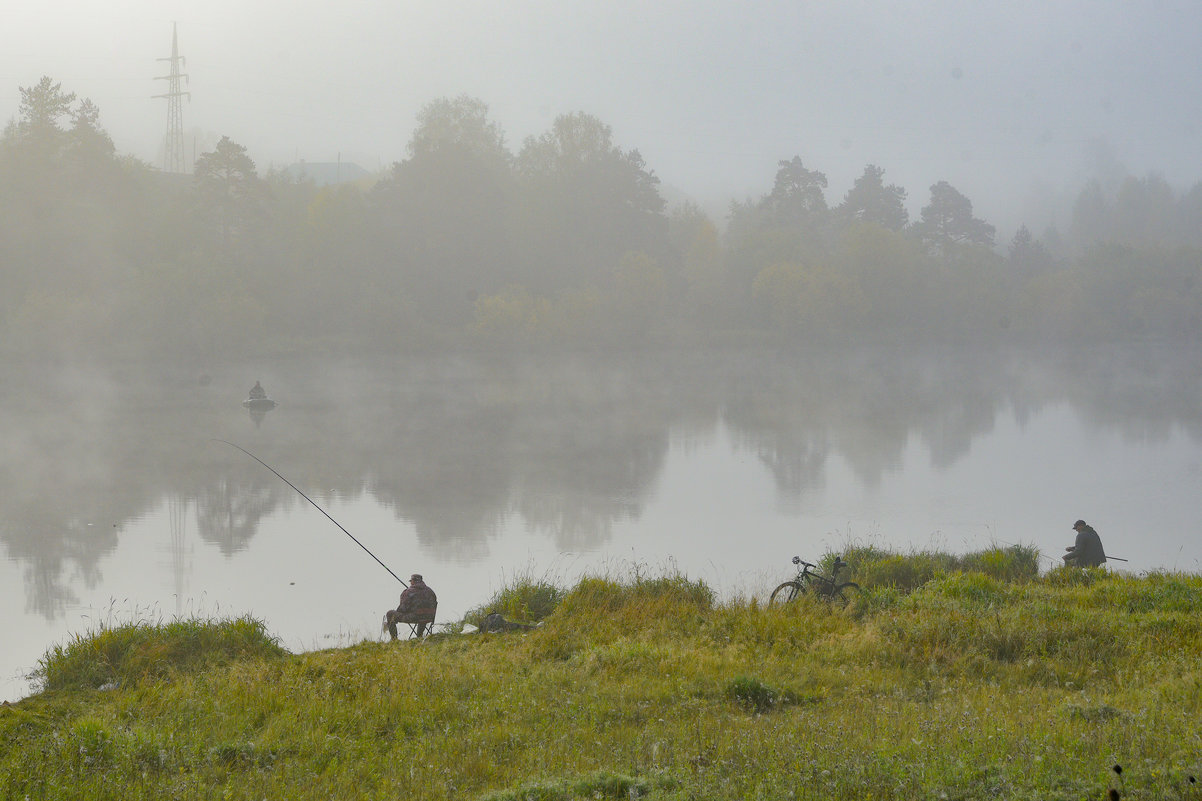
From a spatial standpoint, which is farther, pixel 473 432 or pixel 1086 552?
pixel 473 432

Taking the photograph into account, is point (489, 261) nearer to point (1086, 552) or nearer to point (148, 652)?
point (1086, 552)

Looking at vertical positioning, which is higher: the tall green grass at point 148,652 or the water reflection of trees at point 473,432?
the water reflection of trees at point 473,432

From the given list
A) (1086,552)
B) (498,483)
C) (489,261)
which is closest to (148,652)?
(1086,552)

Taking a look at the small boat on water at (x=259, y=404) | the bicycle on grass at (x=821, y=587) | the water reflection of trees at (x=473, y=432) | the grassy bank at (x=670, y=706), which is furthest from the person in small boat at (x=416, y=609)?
the small boat on water at (x=259, y=404)

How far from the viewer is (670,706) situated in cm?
809

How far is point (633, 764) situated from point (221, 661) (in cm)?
585

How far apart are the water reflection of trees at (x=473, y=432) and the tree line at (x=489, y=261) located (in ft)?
15.3

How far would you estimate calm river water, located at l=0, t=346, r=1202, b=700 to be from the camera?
1823cm

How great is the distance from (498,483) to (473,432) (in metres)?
11.3

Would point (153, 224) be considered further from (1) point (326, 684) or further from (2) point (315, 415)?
(1) point (326, 684)

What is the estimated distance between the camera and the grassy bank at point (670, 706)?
5945 millimetres

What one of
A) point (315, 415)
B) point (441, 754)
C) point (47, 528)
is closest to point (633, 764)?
point (441, 754)

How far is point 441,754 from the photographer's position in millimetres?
7020

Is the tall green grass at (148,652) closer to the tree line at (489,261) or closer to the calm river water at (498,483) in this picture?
the calm river water at (498,483)
